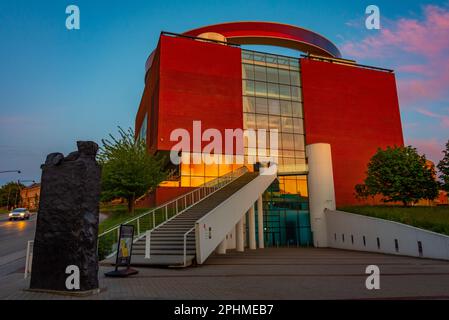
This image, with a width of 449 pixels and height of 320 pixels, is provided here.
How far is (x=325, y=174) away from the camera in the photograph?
89.5 feet

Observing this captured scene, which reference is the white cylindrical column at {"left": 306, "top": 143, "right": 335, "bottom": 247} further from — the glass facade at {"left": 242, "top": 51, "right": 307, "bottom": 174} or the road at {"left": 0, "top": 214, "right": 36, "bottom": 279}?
the road at {"left": 0, "top": 214, "right": 36, "bottom": 279}

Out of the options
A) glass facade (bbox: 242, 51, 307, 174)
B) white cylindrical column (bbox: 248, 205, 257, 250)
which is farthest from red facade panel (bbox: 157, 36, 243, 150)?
white cylindrical column (bbox: 248, 205, 257, 250)

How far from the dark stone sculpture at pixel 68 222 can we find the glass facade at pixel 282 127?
23.9 m

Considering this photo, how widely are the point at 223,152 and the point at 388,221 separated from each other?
48.5 ft

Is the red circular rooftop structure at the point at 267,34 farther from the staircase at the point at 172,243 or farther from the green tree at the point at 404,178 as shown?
the staircase at the point at 172,243

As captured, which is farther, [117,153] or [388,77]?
[388,77]

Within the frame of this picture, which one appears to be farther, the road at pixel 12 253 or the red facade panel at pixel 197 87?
the red facade panel at pixel 197 87

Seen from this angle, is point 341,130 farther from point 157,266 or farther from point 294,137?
point 157,266

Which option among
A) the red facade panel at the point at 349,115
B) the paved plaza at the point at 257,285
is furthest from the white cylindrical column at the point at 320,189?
the paved plaza at the point at 257,285

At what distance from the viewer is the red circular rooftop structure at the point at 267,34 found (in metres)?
40.2

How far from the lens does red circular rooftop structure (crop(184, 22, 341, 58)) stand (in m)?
40.2

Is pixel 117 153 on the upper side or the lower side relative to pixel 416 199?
upper

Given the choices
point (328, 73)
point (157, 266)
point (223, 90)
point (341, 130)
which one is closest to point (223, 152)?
point (223, 90)

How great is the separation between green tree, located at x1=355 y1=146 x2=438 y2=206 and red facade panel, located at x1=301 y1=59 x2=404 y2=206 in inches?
206
